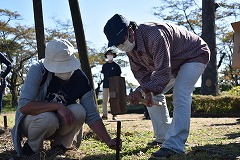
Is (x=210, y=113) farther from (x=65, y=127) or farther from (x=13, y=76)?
(x=13, y=76)

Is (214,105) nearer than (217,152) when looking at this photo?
No

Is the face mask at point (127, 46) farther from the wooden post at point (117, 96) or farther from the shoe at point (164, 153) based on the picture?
the shoe at point (164, 153)

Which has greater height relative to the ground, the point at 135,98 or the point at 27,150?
the point at 135,98

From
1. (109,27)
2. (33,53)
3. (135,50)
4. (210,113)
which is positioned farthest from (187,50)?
(33,53)

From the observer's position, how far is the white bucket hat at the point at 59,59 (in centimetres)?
322

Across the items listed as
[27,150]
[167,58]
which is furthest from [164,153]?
[27,150]

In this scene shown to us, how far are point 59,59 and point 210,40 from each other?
11590 millimetres

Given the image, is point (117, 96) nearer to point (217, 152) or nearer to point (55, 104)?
point (55, 104)

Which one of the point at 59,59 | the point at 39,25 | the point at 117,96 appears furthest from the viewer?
the point at 39,25

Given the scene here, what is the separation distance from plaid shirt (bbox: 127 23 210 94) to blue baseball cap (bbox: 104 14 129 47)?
0.65 feet

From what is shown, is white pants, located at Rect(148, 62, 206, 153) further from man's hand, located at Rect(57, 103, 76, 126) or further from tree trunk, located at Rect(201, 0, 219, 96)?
tree trunk, located at Rect(201, 0, 219, 96)

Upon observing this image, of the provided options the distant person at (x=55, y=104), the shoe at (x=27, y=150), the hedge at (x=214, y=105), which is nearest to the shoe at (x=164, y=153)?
the distant person at (x=55, y=104)

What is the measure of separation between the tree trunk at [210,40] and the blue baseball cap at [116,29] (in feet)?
36.8

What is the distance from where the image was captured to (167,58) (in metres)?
3.33
